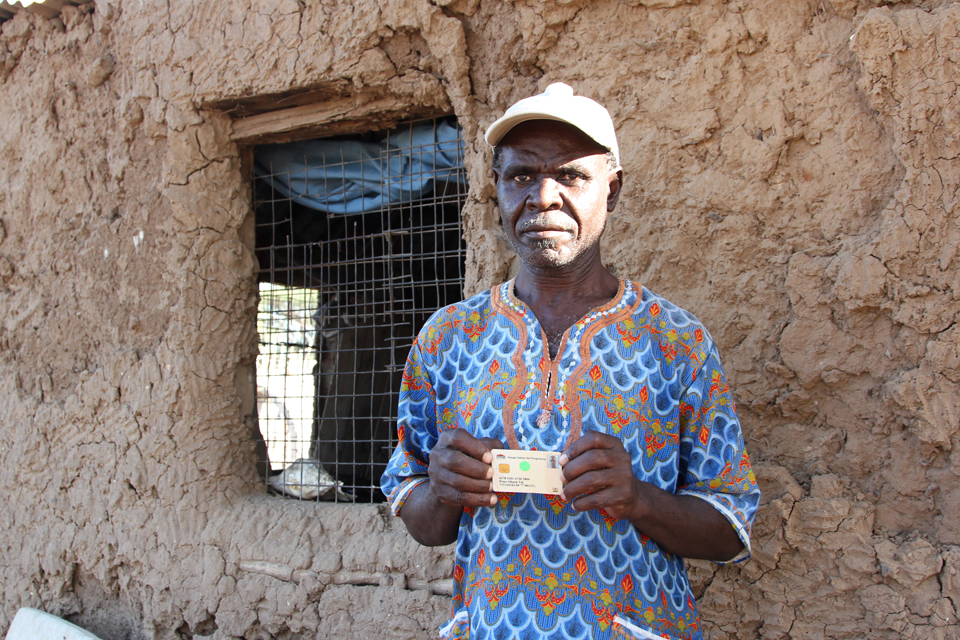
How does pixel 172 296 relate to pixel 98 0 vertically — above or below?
below

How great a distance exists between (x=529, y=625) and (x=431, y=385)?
58 cm

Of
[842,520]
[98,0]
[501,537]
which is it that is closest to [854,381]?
[842,520]

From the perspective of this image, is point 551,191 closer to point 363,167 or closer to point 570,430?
point 570,430

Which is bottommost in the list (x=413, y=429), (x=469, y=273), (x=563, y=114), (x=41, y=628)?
(x=41, y=628)

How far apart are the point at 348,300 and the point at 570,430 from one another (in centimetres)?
283

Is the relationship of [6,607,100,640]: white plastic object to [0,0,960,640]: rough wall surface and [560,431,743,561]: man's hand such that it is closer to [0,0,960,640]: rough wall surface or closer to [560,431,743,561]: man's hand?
[0,0,960,640]: rough wall surface

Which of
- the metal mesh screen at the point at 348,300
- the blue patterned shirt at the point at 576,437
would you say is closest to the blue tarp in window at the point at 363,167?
the metal mesh screen at the point at 348,300

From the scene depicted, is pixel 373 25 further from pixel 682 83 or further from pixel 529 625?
pixel 529 625

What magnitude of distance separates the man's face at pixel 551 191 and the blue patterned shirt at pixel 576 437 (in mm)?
156

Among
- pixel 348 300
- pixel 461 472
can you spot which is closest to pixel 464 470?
pixel 461 472

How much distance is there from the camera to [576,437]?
55.5 inches

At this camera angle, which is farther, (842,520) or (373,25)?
(373,25)

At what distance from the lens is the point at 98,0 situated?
3.14 metres

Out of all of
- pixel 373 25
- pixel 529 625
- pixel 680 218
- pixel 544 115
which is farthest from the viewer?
pixel 373 25
